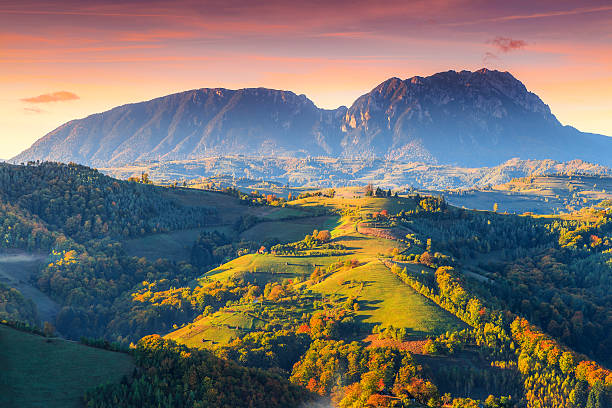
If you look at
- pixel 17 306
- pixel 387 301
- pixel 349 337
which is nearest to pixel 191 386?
pixel 349 337

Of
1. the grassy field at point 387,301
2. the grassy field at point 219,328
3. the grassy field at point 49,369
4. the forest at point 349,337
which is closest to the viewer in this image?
the grassy field at point 49,369

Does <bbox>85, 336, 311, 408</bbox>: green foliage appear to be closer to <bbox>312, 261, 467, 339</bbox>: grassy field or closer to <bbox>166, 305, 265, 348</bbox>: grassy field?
<bbox>166, 305, 265, 348</bbox>: grassy field

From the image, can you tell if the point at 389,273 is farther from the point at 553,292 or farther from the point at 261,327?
the point at 553,292

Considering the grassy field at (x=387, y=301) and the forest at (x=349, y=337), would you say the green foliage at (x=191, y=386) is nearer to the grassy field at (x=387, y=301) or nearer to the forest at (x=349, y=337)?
the forest at (x=349, y=337)

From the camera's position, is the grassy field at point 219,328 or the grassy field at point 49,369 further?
the grassy field at point 219,328

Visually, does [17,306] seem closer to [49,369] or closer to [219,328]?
[219,328]

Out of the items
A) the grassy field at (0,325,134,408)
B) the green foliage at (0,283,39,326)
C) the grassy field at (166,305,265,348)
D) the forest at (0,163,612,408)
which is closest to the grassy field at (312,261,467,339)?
the forest at (0,163,612,408)

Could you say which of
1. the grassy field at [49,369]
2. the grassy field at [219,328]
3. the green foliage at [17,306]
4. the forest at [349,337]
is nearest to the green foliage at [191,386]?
the forest at [349,337]
